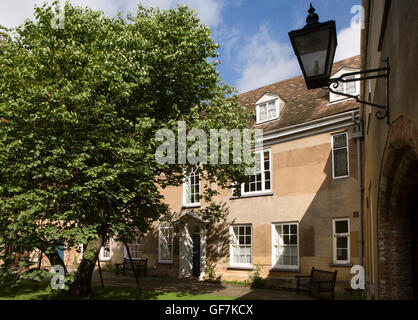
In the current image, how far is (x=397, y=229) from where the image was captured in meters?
5.93

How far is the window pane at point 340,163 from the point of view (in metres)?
15.6

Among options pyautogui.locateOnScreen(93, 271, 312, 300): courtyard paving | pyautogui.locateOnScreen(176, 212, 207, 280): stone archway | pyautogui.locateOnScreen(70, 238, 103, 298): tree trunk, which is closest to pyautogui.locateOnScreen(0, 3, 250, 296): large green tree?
pyautogui.locateOnScreen(70, 238, 103, 298): tree trunk

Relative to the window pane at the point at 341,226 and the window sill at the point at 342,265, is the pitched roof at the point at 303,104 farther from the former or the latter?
the window sill at the point at 342,265

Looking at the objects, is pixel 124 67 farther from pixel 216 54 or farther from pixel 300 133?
pixel 300 133

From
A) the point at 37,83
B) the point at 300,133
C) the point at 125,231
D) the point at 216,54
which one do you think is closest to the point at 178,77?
the point at 216,54

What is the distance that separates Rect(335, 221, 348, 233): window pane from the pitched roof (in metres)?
4.68

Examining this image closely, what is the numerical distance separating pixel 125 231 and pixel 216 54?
22.9ft

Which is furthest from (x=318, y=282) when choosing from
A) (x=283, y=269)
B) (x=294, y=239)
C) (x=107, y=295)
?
(x=107, y=295)

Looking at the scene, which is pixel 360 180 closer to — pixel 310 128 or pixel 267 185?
pixel 310 128

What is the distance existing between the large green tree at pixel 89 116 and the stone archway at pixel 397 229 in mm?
6210

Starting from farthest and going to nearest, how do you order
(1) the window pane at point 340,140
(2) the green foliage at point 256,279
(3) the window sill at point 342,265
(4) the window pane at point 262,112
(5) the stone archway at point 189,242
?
(5) the stone archway at point 189,242, (4) the window pane at point 262,112, (2) the green foliage at point 256,279, (1) the window pane at point 340,140, (3) the window sill at point 342,265

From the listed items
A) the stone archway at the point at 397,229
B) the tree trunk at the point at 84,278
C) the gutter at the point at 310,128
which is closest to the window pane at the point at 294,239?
the gutter at the point at 310,128

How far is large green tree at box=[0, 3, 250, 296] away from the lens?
30.0 ft

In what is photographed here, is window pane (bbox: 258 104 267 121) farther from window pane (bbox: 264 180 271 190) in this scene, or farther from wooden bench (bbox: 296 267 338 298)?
wooden bench (bbox: 296 267 338 298)
